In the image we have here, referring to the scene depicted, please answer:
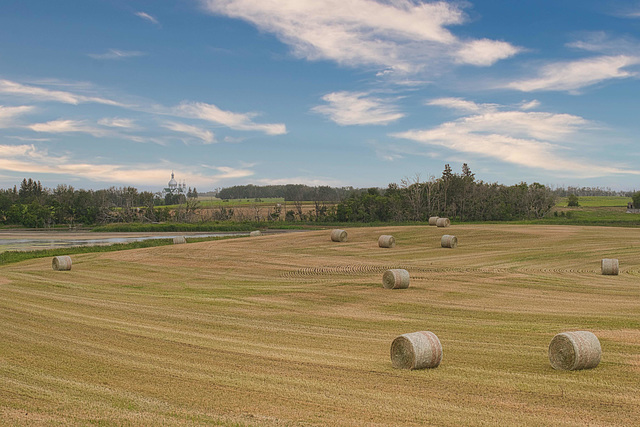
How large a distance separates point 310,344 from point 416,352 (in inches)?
145

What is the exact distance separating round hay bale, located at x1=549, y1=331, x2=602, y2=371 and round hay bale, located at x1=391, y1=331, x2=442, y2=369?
246 centimetres

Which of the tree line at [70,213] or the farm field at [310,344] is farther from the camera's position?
the tree line at [70,213]

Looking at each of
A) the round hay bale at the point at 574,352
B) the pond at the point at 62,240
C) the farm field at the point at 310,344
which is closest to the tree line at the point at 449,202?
the pond at the point at 62,240

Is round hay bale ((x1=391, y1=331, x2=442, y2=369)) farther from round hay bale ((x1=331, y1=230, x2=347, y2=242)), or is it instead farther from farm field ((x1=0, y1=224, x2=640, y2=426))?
round hay bale ((x1=331, y1=230, x2=347, y2=242))

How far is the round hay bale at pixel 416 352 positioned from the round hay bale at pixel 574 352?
2.46 meters

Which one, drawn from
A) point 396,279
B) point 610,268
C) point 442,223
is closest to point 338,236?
point 442,223

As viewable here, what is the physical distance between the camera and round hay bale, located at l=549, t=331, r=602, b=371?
1130 centimetres

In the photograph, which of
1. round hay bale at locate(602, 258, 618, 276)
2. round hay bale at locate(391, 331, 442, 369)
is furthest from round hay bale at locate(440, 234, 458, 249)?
round hay bale at locate(391, 331, 442, 369)

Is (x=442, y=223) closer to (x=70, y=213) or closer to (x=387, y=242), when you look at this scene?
(x=387, y=242)

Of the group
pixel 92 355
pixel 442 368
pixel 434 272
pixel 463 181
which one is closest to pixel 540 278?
pixel 434 272

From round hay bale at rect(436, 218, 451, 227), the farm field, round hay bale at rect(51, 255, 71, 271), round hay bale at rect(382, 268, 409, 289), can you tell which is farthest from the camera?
round hay bale at rect(436, 218, 451, 227)

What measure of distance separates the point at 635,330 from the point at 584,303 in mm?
4863

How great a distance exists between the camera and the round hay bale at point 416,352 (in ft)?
38.0

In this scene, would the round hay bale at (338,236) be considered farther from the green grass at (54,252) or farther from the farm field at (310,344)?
the green grass at (54,252)
